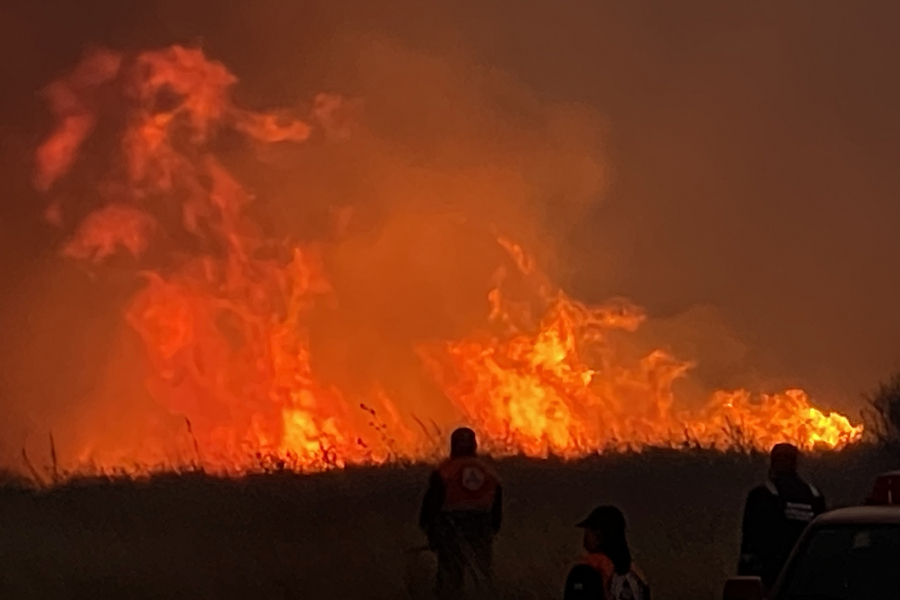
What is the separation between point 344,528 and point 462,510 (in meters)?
7.02

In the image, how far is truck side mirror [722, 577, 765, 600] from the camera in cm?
669

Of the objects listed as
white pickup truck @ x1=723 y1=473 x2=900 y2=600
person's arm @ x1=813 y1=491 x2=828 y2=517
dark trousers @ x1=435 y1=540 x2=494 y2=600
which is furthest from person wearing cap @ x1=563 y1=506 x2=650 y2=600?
dark trousers @ x1=435 y1=540 x2=494 y2=600

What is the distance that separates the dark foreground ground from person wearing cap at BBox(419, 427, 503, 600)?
1.68m

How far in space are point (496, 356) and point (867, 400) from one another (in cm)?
632

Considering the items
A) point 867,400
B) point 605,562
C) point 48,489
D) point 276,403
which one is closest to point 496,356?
point 276,403

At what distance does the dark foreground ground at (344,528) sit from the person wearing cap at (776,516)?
16.3 feet

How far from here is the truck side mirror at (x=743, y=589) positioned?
263 inches

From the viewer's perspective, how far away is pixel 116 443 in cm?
2631

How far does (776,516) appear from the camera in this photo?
1034 cm

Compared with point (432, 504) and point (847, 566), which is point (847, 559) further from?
point (432, 504)

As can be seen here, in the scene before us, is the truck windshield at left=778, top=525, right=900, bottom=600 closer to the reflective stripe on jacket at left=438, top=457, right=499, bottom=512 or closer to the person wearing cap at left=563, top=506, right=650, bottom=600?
the person wearing cap at left=563, top=506, right=650, bottom=600

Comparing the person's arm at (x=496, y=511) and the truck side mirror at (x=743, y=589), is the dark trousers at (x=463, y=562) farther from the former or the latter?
the truck side mirror at (x=743, y=589)

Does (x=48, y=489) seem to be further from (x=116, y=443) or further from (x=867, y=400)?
(x=867, y=400)

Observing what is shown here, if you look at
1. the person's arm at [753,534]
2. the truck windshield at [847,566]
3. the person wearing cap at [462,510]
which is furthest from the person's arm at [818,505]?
the person wearing cap at [462,510]
